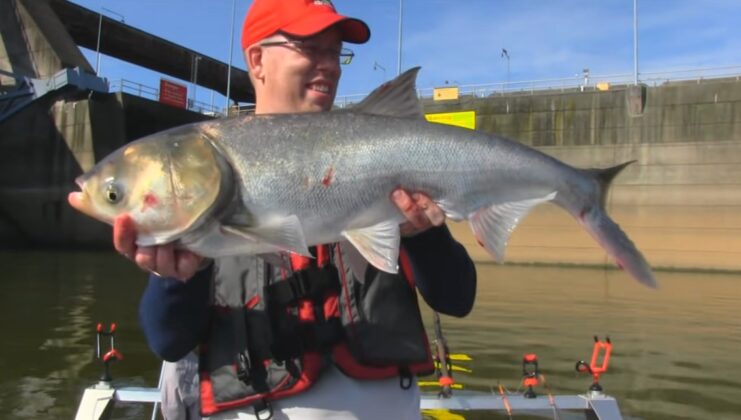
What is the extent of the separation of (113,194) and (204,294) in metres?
0.48

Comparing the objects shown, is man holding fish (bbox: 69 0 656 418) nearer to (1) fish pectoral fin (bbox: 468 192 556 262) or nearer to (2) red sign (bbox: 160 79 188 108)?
(1) fish pectoral fin (bbox: 468 192 556 262)

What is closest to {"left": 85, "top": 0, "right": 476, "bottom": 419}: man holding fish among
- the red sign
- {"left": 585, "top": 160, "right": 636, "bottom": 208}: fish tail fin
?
{"left": 585, "top": 160, "right": 636, "bottom": 208}: fish tail fin

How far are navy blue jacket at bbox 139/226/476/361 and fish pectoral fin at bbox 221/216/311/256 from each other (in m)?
0.27

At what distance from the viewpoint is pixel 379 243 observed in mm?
2162

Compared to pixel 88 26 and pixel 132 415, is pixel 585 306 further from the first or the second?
pixel 88 26

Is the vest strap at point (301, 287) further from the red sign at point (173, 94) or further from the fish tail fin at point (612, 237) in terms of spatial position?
the red sign at point (173, 94)

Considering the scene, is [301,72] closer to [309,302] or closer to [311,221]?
[311,221]

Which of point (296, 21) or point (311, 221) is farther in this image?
point (296, 21)

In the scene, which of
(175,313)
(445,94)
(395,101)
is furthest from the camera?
(445,94)

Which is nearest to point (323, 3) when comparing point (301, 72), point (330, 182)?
point (301, 72)

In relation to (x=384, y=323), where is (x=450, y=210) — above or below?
above

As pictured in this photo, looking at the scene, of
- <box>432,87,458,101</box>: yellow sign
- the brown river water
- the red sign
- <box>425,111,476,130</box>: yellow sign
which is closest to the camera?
the brown river water

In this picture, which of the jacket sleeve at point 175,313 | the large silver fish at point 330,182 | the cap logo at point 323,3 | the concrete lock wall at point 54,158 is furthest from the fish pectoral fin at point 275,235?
the concrete lock wall at point 54,158

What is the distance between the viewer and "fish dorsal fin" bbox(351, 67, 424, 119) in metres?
2.38
